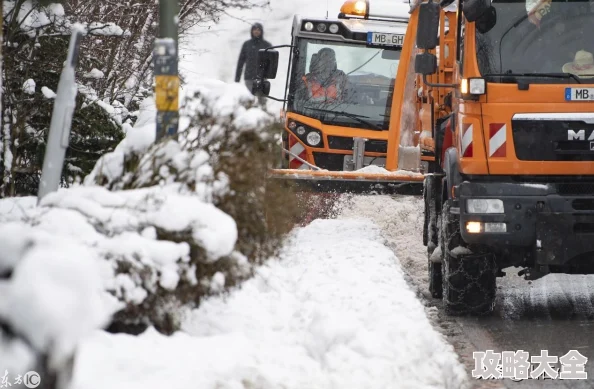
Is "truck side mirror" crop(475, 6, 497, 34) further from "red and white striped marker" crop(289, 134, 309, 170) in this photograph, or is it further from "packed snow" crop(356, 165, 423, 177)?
"red and white striped marker" crop(289, 134, 309, 170)

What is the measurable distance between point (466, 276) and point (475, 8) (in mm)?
2017

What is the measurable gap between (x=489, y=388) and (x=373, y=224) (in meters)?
6.54

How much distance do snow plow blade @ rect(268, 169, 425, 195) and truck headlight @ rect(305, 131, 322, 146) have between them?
10.0ft

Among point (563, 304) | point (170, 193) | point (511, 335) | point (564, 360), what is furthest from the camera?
point (563, 304)

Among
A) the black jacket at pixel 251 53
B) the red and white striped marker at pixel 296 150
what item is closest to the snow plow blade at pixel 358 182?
the red and white striped marker at pixel 296 150

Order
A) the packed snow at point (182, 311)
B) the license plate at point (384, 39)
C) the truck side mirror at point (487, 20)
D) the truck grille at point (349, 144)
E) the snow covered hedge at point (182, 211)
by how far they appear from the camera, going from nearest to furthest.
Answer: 1. the packed snow at point (182, 311)
2. the snow covered hedge at point (182, 211)
3. the truck side mirror at point (487, 20)
4. the truck grille at point (349, 144)
5. the license plate at point (384, 39)

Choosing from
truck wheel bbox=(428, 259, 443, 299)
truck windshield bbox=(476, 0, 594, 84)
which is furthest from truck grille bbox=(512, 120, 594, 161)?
truck wheel bbox=(428, 259, 443, 299)

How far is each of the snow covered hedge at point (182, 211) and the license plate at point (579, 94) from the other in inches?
94.8

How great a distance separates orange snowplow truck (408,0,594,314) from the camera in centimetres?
775

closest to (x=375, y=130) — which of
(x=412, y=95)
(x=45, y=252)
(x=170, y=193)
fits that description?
(x=412, y=95)

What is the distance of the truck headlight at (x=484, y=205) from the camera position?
25.6ft

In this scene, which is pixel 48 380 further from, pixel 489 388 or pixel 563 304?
pixel 563 304

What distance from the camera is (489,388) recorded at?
6.01 metres

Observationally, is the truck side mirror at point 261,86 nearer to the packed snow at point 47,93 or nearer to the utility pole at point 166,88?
the packed snow at point 47,93
